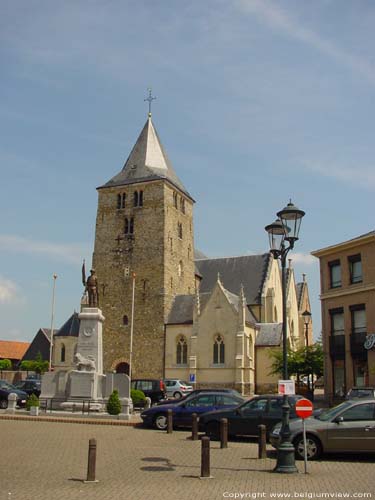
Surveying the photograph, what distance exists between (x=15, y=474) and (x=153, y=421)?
8788 millimetres

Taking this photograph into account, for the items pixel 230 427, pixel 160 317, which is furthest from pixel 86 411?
pixel 160 317

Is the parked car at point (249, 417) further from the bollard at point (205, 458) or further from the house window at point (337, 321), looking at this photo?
the house window at point (337, 321)

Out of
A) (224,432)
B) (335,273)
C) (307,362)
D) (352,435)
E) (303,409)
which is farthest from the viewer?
(307,362)

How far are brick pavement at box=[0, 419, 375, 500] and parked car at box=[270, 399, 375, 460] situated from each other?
1.08 ft

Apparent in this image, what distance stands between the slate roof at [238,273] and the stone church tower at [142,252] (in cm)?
345

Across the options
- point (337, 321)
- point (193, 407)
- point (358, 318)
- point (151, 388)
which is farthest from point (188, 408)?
point (337, 321)

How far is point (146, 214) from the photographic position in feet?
167

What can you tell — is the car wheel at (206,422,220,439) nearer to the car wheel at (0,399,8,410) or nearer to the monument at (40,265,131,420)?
the monument at (40,265,131,420)

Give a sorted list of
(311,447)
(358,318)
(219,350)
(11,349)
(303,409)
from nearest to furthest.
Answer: (303,409) < (311,447) < (358,318) < (219,350) < (11,349)

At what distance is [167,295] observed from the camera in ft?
159

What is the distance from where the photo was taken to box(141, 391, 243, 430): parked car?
18.7m

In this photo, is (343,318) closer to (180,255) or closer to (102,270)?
(180,255)

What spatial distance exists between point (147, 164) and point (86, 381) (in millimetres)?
32459

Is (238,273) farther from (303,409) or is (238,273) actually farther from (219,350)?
(303,409)
